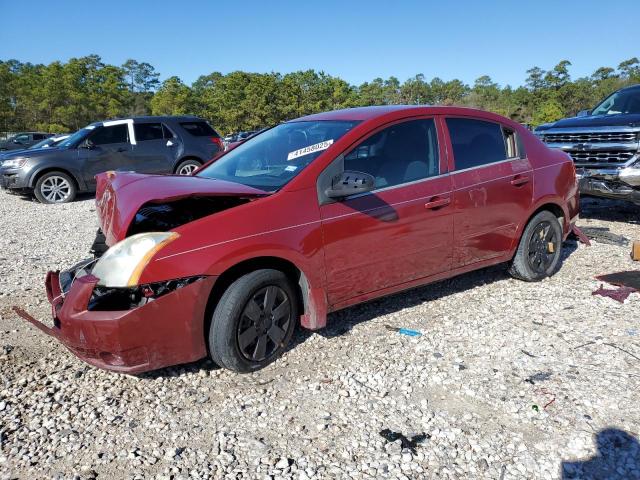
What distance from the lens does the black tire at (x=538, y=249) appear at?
15.8 ft

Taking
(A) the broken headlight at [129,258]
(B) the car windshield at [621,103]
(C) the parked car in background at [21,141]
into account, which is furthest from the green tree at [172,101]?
(A) the broken headlight at [129,258]

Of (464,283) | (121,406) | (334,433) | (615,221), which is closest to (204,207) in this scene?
(121,406)

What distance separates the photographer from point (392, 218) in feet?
12.0

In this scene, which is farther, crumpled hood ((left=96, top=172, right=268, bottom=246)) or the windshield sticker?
the windshield sticker

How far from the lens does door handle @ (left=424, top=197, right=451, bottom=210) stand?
3863mm

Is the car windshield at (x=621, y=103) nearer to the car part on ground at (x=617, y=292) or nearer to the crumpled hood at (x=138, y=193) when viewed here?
the car part on ground at (x=617, y=292)

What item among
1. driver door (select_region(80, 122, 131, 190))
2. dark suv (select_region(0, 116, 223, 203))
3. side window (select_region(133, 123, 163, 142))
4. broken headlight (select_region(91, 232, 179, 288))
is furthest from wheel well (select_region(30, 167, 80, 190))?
broken headlight (select_region(91, 232, 179, 288))

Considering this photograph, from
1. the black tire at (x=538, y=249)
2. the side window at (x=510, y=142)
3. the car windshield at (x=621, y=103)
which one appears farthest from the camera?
the car windshield at (x=621, y=103)

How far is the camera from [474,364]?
3412 mm

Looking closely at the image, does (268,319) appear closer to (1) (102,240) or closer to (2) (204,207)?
(2) (204,207)

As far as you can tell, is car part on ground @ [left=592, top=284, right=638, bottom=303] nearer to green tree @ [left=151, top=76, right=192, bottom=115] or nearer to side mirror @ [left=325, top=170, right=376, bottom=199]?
side mirror @ [left=325, top=170, right=376, bottom=199]

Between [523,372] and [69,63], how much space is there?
59068 mm

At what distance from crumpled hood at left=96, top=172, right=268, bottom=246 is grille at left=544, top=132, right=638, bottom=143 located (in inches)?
225

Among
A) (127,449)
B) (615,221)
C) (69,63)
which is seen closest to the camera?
(127,449)
